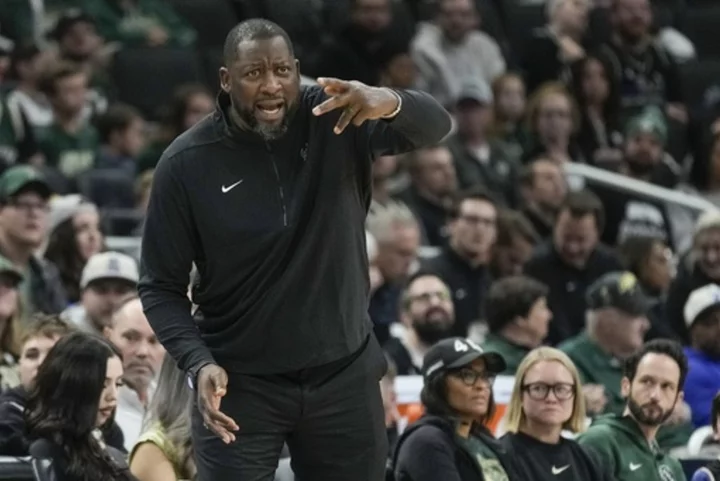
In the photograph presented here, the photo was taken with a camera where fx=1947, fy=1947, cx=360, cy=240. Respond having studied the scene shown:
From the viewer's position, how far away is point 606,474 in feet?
23.0

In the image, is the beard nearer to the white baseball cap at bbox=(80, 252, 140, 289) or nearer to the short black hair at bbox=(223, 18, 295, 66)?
the white baseball cap at bbox=(80, 252, 140, 289)

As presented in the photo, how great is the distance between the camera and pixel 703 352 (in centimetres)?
880

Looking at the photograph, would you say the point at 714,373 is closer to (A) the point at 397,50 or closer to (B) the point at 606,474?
(B) the point at 606,474

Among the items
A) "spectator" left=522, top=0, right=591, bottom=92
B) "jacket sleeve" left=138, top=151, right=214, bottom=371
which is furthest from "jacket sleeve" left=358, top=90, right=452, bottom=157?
"spectator" left=522, top=0, right=591, bottom=92

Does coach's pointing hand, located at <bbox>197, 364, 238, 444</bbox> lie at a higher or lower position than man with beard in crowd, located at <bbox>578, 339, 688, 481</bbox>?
higher

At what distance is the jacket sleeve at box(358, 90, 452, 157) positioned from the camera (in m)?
4.71

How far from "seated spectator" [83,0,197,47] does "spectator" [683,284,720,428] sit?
15.0 ft

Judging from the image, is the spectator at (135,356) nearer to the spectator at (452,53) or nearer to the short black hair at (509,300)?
the short black hair at (509,300)

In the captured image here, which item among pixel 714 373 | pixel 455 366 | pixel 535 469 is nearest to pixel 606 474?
pixel 535 469

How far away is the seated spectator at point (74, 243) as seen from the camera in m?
9.00

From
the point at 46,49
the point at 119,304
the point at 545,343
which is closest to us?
the point at 119,304

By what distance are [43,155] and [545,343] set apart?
3176 mm

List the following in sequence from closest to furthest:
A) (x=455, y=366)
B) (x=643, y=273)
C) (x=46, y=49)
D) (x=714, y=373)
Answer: (x=455, y=366) → (x=714, y=373) → (x=643, y=273) → (x=46, y=49)

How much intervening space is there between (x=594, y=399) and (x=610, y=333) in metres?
0.55
